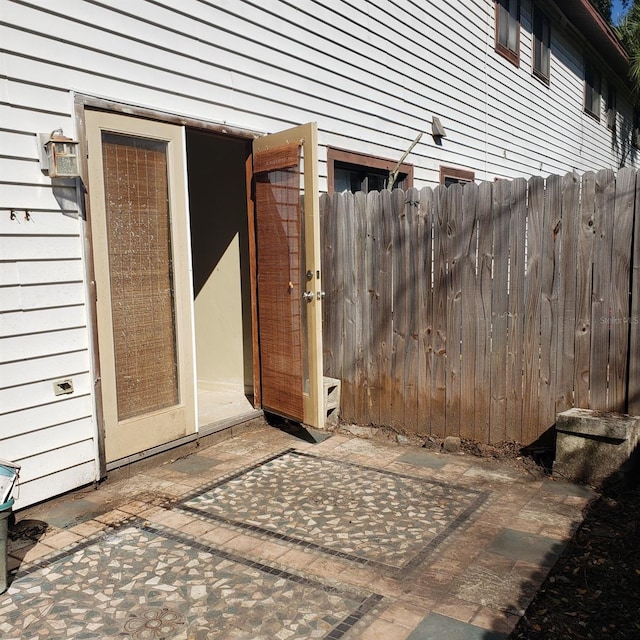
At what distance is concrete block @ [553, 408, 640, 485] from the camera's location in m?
3.63

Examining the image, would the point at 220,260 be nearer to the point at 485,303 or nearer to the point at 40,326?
the point at 40,326

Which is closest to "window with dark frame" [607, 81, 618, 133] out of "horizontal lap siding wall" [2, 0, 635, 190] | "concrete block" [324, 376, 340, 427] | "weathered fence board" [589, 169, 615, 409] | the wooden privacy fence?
"horizontal lap siding wall" [2, 0, 635, 190]

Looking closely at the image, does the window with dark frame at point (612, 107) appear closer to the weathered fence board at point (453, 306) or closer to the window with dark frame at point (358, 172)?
the window with dark frame at point (358, 172)

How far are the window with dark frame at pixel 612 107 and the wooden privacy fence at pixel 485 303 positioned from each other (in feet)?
41.1

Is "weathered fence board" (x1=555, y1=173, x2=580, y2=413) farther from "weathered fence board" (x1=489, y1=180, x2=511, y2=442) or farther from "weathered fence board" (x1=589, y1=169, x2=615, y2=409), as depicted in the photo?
"weathered fence board" (x1=489, y1=180, x2=511, y2=442)

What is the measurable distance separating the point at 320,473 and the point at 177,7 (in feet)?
10.8

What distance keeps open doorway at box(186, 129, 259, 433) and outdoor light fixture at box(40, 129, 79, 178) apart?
7.26 ft

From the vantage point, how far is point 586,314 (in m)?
3.93

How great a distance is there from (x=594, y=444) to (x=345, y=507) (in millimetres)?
1561

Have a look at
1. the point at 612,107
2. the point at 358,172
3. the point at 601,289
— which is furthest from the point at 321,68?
the point at 612,107

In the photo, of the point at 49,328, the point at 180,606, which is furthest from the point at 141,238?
the point at 180,606

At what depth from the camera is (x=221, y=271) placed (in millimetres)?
5910

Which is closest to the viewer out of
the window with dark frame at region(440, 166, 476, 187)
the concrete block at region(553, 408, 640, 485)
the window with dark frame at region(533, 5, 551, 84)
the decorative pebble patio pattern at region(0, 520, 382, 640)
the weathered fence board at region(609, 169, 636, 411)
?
the decorative pebble patio pattern at region(0, 520, 382, 640)

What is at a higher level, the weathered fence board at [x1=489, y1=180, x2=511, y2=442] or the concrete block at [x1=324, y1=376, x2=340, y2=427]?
the weathered fence board at [x1=489, y1=180, x2=511, y2=442]
